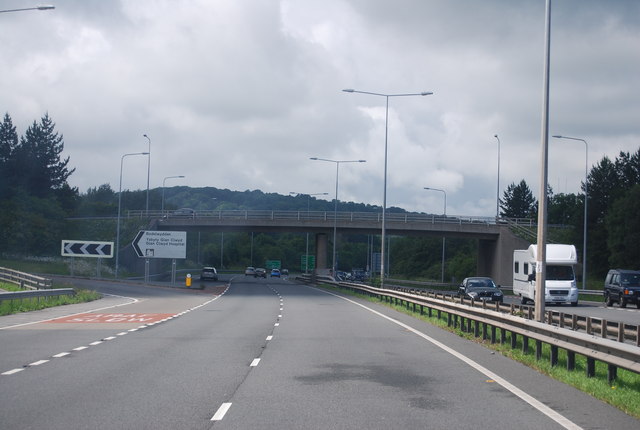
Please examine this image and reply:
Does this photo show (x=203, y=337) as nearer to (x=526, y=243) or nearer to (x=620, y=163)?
(x=526, y=243)

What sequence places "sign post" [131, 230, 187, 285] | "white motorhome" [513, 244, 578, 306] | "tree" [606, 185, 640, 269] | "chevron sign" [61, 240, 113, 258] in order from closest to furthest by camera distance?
"white motorhome" [513, 244, 578, 306]
"chevron sign" [61, 240, 113, 258]
"sign post" [131, 230, 187, 285]
"tree" [606, 185, 640, 269]

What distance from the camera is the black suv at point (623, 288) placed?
42438mm

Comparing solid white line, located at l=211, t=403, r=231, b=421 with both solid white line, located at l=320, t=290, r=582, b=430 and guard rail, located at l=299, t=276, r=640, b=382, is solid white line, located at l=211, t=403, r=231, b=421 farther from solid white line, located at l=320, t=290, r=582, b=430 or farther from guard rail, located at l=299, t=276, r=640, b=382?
guard rail, located at l=299, t=276, r=640, b=382

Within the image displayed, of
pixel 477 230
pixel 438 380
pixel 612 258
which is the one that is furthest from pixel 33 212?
pixel 438 380

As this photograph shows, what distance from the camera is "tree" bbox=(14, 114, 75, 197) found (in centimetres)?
10519

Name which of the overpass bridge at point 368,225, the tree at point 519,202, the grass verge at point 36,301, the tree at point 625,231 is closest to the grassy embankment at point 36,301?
the grass verge at point 36,301

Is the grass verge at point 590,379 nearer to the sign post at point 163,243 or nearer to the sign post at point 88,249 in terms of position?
the sign post at point 88,249

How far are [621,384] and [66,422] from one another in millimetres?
8013

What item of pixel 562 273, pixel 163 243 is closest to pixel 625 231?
pixel 562 273

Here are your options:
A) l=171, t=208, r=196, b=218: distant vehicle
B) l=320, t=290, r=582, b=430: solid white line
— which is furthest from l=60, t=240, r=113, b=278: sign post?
l=320, t=290, r=582, b=430: solid white line

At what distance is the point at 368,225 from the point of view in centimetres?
7006

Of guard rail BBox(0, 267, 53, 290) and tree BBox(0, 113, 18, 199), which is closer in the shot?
guard rail BBox(0, 267, 53, 290)

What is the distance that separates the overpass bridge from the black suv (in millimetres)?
21269

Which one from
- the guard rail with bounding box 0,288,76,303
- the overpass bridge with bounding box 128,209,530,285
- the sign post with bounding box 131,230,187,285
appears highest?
the overpass bridge with bounding box 128,209,530,285
